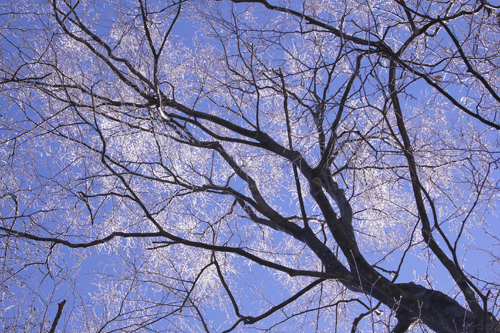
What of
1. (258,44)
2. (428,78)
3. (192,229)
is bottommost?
(428,78)


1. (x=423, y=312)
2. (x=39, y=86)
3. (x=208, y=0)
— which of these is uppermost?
(x=208, y=0)

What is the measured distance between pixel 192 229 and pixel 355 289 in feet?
4.28

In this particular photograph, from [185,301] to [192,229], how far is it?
2.48 feet

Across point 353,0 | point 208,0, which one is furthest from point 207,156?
point 353,0

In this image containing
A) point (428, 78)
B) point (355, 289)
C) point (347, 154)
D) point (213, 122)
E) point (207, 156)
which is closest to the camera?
point (428, 78)

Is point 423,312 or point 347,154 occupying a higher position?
point 347,154

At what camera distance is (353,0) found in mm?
2695

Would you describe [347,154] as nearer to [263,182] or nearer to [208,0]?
[263,182]

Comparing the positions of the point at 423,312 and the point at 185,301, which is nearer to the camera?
the point at 423,312

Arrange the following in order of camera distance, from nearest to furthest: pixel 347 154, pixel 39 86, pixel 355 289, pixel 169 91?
pixel 355 289 → pixel 39 86 → pixel 347 154 → pixel 169 91

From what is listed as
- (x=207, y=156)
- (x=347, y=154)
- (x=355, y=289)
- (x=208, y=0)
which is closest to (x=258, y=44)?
(x=208, y=0)

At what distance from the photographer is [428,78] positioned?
1.94m

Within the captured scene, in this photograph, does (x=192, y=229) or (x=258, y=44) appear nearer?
(x=258, y=44)

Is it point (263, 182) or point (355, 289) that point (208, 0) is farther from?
point (355, 289)
